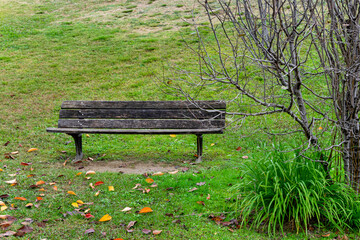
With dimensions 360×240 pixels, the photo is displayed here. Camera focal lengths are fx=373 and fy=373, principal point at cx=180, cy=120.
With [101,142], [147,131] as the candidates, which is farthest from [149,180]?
[101,142]

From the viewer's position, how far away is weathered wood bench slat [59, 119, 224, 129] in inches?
224

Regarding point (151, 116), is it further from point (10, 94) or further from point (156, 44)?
point (156, 44)

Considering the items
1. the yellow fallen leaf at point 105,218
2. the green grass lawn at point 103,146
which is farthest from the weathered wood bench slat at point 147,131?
the yellow fallen leaf at point 105,218

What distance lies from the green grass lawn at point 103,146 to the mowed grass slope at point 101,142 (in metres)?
0.02

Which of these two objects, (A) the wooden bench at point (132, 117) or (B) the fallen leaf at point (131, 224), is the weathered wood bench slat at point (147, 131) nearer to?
(A) the wooden bench at point (132, 117)

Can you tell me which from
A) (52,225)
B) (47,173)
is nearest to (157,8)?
(47,173)

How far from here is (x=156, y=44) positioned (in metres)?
12.1

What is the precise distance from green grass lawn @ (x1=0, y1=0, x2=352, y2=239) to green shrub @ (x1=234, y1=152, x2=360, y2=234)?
0.57ft

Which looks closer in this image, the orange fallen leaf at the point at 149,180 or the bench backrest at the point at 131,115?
the orange fallen leaf at the point at 149,180

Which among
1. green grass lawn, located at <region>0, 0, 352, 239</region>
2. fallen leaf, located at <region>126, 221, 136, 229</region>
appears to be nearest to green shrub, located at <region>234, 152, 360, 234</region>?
green grass lawn, located at <region>0, 0, 352, 239</region>

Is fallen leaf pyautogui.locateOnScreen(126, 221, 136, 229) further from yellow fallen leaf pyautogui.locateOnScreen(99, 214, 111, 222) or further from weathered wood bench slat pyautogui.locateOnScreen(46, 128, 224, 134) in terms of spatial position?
weathered wood bench slat pyautogui.locateOnScreen(46, 128, 224, 134)

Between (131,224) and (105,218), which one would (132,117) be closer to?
(105,218)

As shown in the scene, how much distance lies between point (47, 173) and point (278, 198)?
3.12 meters

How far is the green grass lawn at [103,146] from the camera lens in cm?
366
